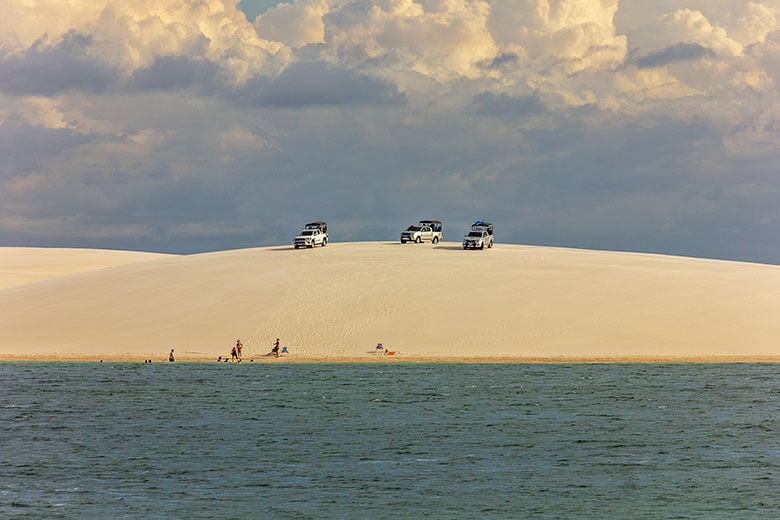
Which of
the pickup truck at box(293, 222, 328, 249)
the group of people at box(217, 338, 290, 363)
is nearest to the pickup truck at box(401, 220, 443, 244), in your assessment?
the pickup truck at box(293, 222, 328, 249)

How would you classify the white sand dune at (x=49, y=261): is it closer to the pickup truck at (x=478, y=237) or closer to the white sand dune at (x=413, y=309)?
the white sand dune at (x=413, y=309)

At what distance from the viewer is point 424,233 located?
115062 mm

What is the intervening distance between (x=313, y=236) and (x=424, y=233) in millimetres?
14495

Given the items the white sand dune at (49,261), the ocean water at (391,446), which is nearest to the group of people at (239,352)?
the ocean water at (391,446)

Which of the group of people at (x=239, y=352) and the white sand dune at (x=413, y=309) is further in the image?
the white sand dune at (x=413, y=309)

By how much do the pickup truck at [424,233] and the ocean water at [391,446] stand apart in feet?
170

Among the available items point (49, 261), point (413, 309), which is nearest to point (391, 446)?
point (413, 309)

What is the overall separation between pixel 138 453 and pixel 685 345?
48.7 m

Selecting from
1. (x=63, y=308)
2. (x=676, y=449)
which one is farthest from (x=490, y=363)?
(x=63, y=308)

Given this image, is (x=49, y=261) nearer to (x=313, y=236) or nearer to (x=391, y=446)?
(x=313, y=236)

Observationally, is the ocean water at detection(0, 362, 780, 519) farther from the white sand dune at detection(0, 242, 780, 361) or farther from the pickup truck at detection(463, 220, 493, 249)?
the pickup truck at detection(463, 220, 493, 249)

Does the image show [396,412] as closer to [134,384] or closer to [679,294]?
[134,384]

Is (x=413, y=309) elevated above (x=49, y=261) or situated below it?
below

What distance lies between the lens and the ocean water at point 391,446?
2753cm
